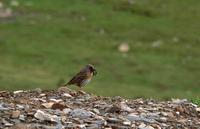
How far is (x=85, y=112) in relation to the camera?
14.1 m

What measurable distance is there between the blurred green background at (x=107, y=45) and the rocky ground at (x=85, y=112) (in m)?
20.0

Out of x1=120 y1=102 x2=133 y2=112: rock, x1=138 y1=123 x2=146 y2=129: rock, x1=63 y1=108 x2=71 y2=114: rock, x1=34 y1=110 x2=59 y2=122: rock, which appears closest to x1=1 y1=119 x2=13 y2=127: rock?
x1=34 y1=110 x2=59 y2=122: rock

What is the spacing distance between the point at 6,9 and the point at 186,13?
1370cm

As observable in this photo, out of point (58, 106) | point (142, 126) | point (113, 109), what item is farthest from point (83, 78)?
point (142, 126)

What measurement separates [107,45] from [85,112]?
34.2 m

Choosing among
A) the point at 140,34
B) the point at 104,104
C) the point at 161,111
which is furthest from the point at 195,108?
the point at 140,34

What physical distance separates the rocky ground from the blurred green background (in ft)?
65.5

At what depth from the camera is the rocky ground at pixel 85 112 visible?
1330cm

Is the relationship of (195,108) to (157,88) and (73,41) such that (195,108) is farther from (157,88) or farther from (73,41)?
(73,41)

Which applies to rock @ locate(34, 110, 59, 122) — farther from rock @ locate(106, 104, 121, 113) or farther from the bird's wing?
the bird's wing

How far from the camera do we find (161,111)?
49.8ft

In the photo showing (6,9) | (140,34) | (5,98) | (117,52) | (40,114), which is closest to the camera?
(40,114)

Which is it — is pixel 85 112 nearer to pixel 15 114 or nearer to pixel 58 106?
pixel 58 106

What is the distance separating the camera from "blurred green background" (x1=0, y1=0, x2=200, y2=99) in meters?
40.3
